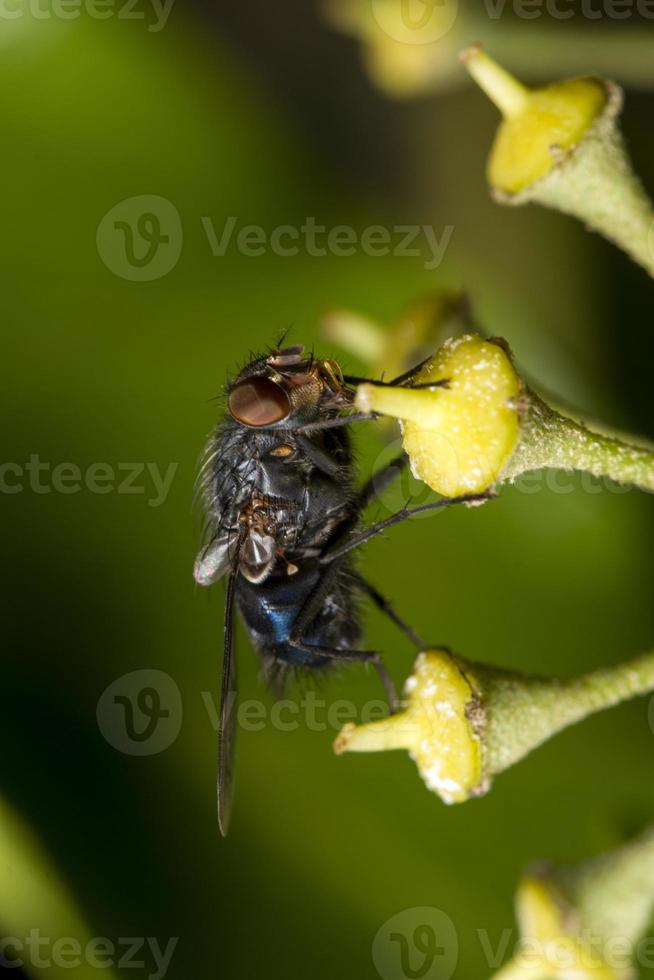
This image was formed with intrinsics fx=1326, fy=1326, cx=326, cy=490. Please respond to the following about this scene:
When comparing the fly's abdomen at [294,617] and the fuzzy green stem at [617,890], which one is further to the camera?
the fly's abdomen at [294,617]

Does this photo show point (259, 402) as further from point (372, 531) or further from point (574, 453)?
point (574, 453)

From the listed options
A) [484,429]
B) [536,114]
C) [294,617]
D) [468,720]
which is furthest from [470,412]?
[294,617]

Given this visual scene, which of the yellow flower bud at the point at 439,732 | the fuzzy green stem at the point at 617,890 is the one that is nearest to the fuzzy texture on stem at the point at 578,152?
the yellow flower bud at the point at 439,732

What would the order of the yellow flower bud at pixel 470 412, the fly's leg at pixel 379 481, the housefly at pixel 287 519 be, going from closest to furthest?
the yellow flower bud at pixel 470 412 → the housefly at pixel 287 519 → the fly's leg at pixel 379 481

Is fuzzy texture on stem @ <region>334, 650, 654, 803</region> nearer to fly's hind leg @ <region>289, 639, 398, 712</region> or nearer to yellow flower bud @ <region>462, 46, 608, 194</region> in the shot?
fly's hind leg @ <region>289, 639, 398, 712</region>

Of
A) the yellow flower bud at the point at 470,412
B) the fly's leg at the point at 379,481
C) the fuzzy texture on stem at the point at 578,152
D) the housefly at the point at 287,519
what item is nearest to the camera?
the yellow flower bud at the point at 470,412

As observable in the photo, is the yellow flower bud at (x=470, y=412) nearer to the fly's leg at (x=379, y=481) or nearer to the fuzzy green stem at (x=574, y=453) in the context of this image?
the fuzzy green stem at (x=574, y=453)

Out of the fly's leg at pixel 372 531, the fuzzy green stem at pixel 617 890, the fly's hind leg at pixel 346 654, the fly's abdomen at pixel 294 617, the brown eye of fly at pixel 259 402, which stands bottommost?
the fuzzy green stem at pixel 617 890
